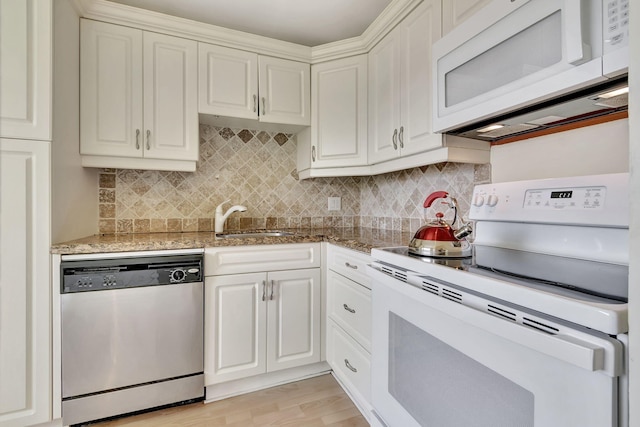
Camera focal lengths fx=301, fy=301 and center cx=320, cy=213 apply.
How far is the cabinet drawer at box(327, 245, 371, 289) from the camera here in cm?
152

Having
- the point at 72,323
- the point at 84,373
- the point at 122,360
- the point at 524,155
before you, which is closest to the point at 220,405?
the point at 122,360

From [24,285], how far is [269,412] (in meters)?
1.32

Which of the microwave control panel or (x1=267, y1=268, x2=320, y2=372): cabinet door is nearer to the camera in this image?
the microwave control panel

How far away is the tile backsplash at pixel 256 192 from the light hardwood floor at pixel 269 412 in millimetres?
1121

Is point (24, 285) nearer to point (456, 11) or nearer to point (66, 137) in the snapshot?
point (66, 137)

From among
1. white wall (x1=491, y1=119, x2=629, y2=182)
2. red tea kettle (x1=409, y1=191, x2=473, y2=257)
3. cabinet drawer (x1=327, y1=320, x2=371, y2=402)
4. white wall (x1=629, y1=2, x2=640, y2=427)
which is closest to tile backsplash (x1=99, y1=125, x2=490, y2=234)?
white wall (x1=491, y1=119, x2=629, y2=182)

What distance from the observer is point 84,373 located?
4.71 ft

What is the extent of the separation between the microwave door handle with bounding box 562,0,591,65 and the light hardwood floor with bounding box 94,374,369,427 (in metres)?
1.69

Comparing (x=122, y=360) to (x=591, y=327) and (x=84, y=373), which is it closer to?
(x=84, y=373)

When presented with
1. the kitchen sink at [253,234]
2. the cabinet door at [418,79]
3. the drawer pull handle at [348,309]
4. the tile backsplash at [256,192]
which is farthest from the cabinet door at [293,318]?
the cabinet door at [418,79]

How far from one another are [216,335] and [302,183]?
4.34 ft

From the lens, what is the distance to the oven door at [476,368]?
0.50 m

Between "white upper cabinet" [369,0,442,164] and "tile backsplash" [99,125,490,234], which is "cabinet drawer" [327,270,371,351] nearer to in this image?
"tile backsplash" [99,125,490,234]

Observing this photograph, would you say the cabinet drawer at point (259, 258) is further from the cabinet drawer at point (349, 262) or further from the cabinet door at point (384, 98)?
the cabinet door at point (384, 98)
